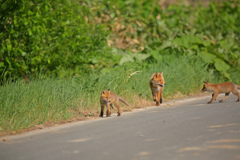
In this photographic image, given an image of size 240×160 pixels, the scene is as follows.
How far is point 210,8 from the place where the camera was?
2853 cm

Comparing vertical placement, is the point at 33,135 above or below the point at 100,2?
below

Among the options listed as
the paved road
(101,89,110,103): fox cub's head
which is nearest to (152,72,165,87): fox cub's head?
A: the paved road

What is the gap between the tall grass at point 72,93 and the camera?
1054 centimetres

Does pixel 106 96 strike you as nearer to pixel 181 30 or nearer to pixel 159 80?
pixel 159 80

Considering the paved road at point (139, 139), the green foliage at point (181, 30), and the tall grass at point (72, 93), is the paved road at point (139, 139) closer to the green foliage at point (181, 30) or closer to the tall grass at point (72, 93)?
the tall grass at point (72, 93)

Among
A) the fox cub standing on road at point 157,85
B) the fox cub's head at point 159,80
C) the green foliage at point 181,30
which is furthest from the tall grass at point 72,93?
the green foliage at point 181,30

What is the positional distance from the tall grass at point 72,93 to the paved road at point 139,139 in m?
0.81

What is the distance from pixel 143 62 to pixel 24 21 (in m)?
6.83

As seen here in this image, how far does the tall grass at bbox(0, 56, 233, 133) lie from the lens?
10.5 metres

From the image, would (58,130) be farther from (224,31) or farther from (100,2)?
(224,31)

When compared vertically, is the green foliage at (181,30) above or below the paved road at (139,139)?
above

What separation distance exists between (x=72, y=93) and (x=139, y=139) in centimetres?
436

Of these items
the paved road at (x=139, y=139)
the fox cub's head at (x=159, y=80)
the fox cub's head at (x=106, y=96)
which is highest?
the fox cub's head at (x=159, y=80)

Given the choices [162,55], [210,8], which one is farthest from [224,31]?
[162,55]
